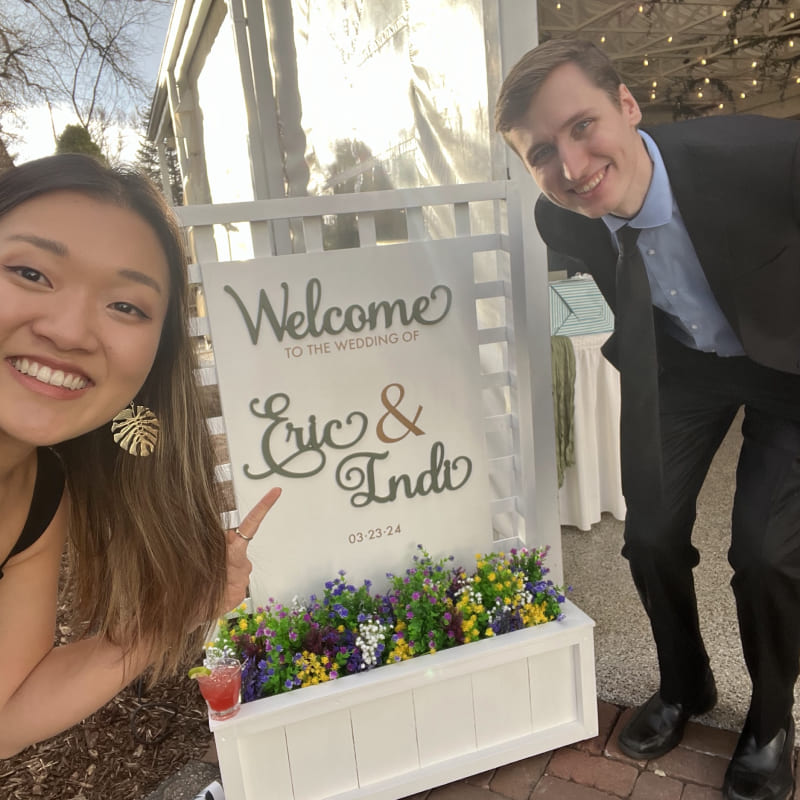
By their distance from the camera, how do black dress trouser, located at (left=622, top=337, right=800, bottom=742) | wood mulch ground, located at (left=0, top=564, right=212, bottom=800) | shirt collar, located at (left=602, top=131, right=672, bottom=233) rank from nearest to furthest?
shirt collar, located at (left=602, top=131, right=672, bottom=233), black dress trouser, located at (left=622, top=337, right=800, bottom=742), wood mulch ground, located at (left=0, top=564, right=212, bottom=800)

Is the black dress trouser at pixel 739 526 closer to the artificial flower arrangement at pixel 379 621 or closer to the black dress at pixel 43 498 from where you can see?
the artificial flower arrangement at pixel 379 621

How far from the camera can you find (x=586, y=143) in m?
1.44

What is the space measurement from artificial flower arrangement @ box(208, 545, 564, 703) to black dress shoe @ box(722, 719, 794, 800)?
0.56 m

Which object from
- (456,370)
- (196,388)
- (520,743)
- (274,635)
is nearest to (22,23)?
(196,388)

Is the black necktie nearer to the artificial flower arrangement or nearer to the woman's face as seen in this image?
the artificial flower arrangement

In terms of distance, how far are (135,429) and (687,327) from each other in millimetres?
1270

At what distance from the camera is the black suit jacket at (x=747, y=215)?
1378 millimetres

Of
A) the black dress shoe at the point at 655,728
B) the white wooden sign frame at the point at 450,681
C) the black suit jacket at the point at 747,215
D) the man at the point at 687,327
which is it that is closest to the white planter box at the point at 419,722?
the white wooden sign frame at the point at 450,681

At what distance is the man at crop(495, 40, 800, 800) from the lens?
1435 mm

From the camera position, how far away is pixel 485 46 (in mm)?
1913

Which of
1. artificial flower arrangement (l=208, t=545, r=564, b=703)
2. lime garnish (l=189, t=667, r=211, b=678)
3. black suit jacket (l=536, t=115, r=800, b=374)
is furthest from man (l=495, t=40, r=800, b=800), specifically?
lime garnish (l=189, t=667, r=211, b=678)

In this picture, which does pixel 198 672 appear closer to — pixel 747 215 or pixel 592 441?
pixel 747 215

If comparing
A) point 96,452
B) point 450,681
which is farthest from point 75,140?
point 450,681

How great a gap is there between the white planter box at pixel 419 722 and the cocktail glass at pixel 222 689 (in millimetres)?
28
